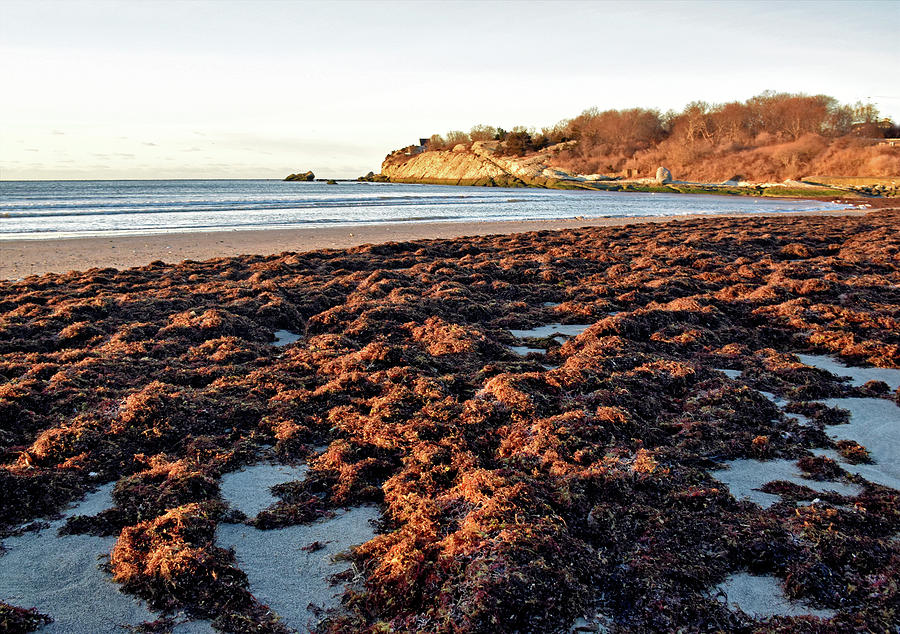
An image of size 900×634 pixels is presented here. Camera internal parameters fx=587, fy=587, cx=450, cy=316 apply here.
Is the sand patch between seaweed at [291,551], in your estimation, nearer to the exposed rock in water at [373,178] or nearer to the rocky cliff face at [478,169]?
the rocky cliff face at [478,169]

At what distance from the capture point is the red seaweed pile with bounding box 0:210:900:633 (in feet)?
7.83

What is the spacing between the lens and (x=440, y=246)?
13.8 meters

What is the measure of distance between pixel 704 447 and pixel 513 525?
1.75 m

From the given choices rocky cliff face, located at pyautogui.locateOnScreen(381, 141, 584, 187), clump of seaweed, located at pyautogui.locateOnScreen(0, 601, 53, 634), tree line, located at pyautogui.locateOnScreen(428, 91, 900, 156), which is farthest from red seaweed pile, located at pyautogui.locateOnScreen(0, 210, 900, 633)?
tree line, located at pyautogui.locateOnScreen(428, 91, 900, 156)

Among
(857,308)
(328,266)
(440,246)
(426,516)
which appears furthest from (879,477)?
(440,246)

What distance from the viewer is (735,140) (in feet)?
263

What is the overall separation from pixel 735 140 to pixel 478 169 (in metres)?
38.2

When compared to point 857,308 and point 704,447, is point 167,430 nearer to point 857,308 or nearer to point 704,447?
point 704,447

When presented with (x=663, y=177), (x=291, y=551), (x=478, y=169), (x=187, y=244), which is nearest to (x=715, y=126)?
(x=663, y=177)

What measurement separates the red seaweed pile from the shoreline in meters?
3.79

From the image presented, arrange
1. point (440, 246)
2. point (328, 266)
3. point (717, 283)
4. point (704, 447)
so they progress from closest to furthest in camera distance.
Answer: point (704, 447) → point (717, 283) → point (328, 266) → point (440, 246)

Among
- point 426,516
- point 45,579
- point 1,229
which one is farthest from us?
point 1,229

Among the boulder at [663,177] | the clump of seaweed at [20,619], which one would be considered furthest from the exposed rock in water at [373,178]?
the clump of seaweed at [20,619]

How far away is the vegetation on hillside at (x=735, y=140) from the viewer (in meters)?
65.1
